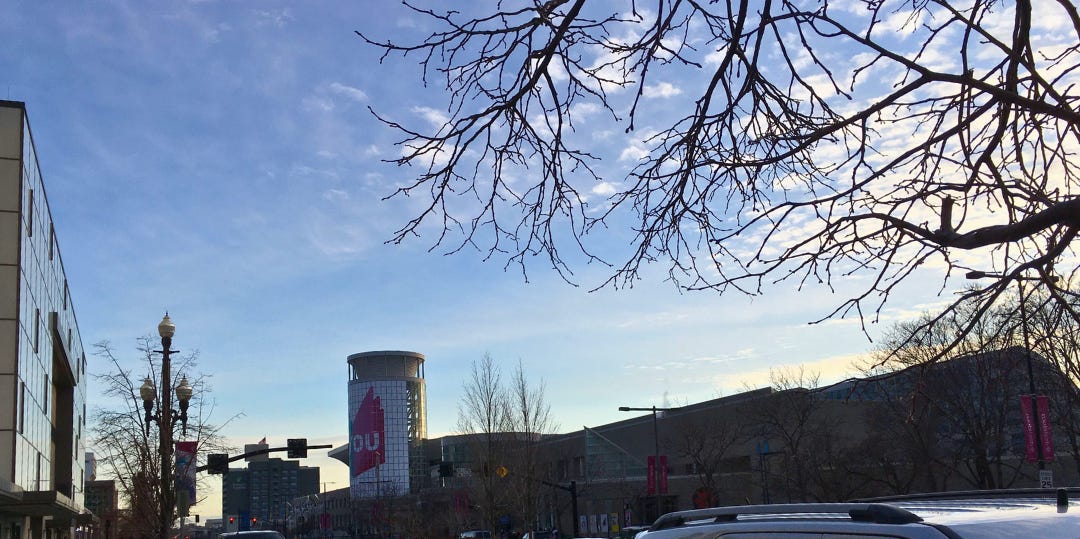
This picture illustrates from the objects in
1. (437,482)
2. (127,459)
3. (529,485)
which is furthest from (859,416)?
(437,482)

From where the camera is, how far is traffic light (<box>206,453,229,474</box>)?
117 feet

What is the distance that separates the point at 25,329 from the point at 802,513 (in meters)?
32.1

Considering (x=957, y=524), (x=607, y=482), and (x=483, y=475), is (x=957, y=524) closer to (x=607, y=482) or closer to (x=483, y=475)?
(x=483, y=475)

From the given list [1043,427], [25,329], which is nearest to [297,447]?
[25,329]

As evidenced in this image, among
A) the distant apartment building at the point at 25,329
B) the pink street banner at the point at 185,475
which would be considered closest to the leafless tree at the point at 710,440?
the distant apartment building at the point at 25,329

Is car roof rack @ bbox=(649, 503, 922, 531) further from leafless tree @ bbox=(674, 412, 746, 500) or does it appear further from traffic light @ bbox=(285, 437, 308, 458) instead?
leafless tree @ bbox=(674, 412, 746, 500)

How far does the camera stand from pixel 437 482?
438 feet

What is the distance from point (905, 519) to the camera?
3578 millimetres

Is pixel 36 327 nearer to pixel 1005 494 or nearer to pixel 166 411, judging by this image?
pixel 166 411

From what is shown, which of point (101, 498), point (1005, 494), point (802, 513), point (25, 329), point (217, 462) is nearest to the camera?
point (802, 513)

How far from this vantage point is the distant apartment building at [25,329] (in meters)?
29.3

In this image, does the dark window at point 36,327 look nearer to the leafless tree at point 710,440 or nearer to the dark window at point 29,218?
the dark window at point 29,218

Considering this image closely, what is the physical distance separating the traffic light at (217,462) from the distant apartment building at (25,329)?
4830 mm

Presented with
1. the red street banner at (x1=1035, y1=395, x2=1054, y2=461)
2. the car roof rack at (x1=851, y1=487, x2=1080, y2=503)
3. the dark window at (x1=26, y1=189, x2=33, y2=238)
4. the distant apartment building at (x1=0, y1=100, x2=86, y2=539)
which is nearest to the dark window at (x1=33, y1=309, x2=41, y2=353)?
the distant apartment building at (x1=0, y1=100, x2=86, y2=539)
